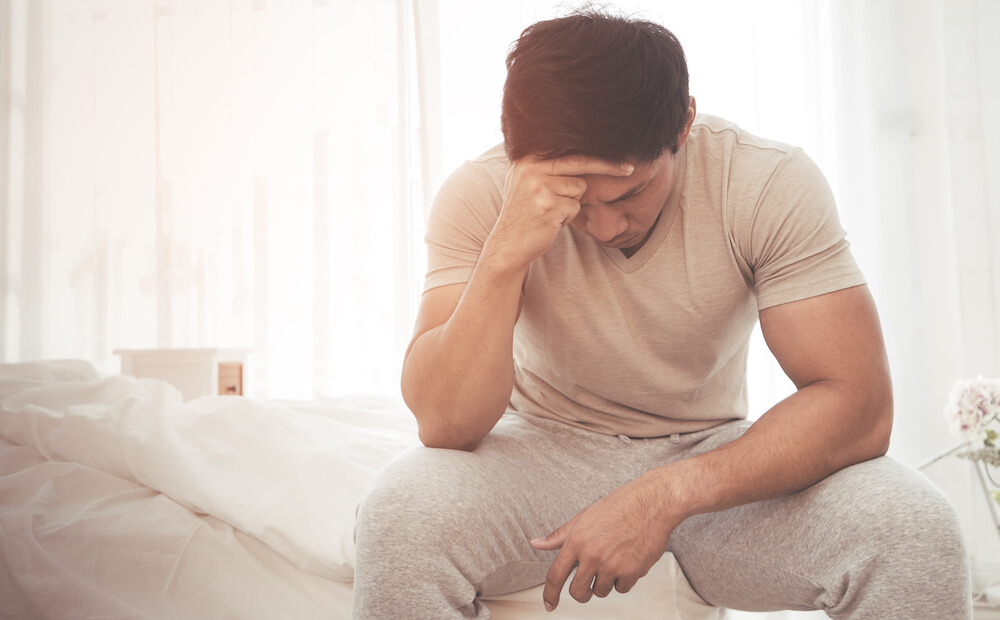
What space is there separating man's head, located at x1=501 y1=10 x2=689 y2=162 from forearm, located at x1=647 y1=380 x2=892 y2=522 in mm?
386

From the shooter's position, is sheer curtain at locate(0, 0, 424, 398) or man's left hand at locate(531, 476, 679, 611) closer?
man's left hand at locate(531, 476, 679, 611)

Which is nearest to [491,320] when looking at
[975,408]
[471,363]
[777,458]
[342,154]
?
[471,363]

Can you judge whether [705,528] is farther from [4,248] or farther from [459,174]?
[4,248]

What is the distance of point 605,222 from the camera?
96cm

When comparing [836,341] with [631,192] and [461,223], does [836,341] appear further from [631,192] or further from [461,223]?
[461,223]

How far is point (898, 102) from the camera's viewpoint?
2674 millimetres

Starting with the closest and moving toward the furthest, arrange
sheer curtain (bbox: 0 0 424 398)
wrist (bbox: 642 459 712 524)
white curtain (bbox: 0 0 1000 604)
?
wrist (bbox: 642 459 712 524), white curtain (bbox: 0 0 1000 604), sheer curtain (bbox: 0 0 424 398)

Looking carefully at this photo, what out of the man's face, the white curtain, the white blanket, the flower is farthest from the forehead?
the white curtain

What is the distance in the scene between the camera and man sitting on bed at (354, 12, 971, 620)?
736 mm

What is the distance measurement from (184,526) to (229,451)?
7.8 inches

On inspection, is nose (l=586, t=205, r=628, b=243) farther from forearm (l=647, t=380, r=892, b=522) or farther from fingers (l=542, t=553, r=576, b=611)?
fingers (l=542, t=553, r=576, b=611)

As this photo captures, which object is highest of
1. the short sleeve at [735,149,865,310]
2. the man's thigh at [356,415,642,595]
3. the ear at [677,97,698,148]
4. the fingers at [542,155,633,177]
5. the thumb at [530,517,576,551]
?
the ear at [677,97,698,148]

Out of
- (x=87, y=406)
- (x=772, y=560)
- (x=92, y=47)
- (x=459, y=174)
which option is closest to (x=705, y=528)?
(x=772, y=560)

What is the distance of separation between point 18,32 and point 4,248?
1.09 meters
